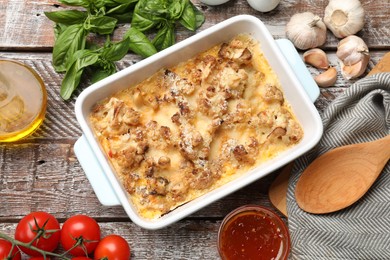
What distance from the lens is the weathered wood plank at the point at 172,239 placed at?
2182mm

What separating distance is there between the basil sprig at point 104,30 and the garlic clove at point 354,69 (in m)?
0.54

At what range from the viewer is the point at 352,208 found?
211cm

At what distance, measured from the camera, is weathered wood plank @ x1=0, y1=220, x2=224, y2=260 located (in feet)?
7.16

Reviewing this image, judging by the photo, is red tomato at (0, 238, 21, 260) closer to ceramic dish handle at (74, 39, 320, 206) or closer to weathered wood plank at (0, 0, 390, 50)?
ceramic dish handle at (74, 39, 320, 206)

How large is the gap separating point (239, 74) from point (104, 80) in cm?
42

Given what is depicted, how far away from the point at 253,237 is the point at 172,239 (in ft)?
0.92

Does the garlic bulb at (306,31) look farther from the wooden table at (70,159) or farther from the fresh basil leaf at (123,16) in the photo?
the fresh basil leaf at (123,16)

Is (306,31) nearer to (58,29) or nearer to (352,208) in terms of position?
(352,208)

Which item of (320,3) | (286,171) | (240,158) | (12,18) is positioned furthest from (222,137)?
(12,18)

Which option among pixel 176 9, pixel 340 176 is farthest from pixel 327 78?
pixel 176 9

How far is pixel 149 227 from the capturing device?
192cm

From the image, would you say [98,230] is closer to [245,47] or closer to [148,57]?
[148,57]

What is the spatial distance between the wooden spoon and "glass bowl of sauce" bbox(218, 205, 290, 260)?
0.37 ft

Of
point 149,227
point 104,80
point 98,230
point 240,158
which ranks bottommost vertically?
point 98,230
